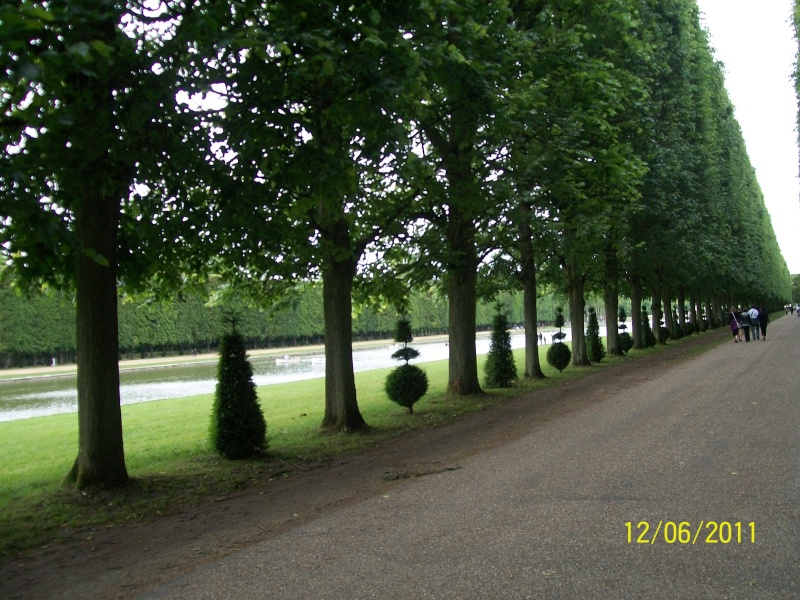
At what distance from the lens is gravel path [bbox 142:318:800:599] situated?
4.61 m

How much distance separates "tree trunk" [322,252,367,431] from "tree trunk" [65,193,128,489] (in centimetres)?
500

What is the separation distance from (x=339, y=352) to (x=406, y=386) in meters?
2.54

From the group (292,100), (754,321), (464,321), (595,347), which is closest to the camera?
(292,100)

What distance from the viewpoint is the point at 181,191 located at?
8.70m

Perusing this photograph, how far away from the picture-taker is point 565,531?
557 centimetres

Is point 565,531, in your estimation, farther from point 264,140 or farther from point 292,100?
point 292,100

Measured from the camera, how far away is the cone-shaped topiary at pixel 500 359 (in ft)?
66.7

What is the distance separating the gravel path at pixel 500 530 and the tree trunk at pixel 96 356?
1683 millimetres

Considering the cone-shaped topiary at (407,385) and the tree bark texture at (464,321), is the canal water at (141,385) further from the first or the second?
the tree bark texture at (464,321)

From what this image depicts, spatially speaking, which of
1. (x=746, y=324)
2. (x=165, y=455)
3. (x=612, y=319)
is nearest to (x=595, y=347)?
(x=612, y=319)

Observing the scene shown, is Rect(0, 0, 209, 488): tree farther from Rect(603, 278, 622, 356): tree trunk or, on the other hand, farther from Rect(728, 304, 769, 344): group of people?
Rect(728, 304, 769, 344): group of people

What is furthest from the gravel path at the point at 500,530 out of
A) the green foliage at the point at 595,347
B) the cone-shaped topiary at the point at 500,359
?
the green foliage at the point at 595,347

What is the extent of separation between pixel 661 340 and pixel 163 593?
38317 mm
